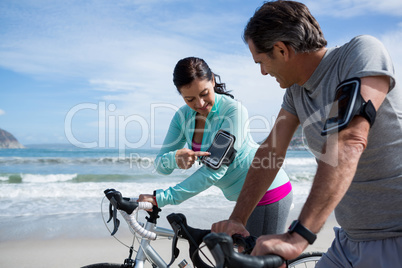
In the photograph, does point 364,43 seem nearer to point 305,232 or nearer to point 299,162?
point 305,232

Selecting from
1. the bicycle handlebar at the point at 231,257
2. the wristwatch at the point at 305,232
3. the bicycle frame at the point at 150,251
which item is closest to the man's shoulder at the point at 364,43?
the wristwatch at the point at 305,232

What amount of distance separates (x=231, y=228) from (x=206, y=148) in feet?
4.15

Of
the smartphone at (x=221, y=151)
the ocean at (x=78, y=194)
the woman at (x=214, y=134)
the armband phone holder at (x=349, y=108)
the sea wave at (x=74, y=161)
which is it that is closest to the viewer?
the armband phone holder at (x=349, y=108)

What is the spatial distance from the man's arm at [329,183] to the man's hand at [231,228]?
1.50 ft

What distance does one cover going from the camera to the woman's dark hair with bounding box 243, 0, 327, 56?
1.43 metres

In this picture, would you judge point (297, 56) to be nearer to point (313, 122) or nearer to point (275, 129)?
point (313, 122)

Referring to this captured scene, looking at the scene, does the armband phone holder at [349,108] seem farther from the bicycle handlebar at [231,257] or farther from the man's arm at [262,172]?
the man's arm at [262,172]

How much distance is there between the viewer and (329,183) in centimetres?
108

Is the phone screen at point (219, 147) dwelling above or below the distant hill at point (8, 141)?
above

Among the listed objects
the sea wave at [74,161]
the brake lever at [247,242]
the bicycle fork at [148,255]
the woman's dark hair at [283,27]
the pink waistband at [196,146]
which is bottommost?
the sea wave at [74,161]

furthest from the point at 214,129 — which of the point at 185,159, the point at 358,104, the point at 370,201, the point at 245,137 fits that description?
the point at 358,104

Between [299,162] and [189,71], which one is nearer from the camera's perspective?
[189,71]

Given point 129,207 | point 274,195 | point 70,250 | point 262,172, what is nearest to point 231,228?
point 262,172

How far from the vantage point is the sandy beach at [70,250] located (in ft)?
16.6
